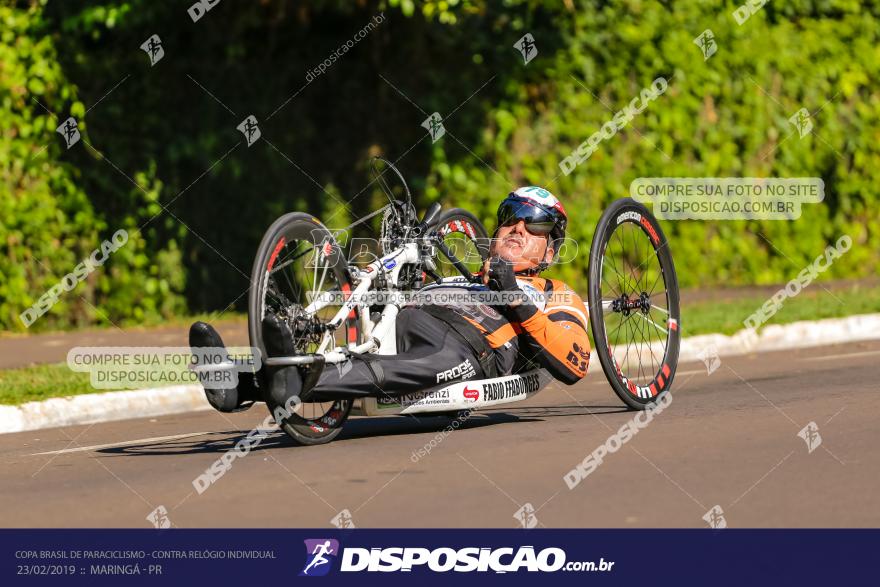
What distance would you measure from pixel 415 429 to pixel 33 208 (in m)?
6.88

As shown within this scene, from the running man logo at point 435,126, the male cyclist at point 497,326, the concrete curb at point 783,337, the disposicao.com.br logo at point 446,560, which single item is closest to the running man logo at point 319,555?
the disposicao.com.br logo at point 446,560

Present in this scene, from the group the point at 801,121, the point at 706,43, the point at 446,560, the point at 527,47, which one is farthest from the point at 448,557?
the point at 801,121

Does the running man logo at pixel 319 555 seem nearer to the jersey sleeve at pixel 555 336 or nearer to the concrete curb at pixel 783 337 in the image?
the jersey sleeve at pixel 555 336

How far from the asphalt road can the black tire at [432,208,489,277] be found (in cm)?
94

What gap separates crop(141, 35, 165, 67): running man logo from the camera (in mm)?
15125

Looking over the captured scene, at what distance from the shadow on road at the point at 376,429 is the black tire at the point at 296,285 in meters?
0.15

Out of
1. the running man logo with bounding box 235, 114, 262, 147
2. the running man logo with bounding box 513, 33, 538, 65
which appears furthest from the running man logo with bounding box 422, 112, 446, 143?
the running man logo with bounding box 235, 114, 262, 147

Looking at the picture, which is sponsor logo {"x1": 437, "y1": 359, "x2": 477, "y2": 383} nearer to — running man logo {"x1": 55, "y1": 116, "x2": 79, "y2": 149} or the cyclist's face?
the cyclist's face

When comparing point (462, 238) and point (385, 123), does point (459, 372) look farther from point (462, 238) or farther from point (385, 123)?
point (385, 123)

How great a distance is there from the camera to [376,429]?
30.2ft

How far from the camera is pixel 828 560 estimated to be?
18.3 feet

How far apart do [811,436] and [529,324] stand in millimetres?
1609

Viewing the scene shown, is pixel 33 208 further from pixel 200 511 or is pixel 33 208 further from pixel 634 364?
pixel 200 511

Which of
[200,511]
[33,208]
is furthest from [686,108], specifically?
[200,511]
